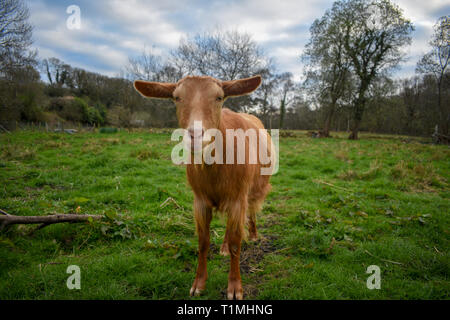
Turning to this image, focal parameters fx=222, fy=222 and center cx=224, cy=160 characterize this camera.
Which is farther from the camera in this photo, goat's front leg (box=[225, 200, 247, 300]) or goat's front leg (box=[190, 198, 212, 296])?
goat's front leg (box=[190, 198, 212, 296])

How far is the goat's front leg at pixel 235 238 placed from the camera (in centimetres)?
274

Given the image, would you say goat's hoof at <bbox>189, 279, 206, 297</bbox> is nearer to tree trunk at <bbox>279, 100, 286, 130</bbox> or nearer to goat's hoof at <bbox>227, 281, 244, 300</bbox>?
goat's hoof at <bbox>227, 281, 244, 300</bbox>

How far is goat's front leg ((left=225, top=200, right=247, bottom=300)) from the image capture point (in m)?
2.74

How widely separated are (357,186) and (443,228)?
276 centimetres

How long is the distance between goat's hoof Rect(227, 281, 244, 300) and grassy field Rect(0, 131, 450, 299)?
0.38 feet

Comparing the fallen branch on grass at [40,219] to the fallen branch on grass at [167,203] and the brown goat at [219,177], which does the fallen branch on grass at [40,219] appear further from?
the brown goat at [219,177]

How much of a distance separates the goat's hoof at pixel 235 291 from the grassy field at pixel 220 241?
117 millimetres

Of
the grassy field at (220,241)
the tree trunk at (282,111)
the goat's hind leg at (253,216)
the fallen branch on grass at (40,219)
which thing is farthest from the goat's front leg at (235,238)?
the tree trunk at (282,111)

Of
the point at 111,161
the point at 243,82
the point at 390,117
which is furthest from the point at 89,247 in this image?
the point at 390,117

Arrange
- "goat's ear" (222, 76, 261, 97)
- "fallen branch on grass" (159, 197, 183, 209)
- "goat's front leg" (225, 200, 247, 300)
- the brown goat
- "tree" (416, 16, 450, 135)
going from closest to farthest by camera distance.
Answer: the brown goat → "goat's ear" (222, 76, 261, 97) → "goat's front leg" (225, 200, 247, 300) → "fallen branch on grass" (159, 197, 183, 209) → "tree" (416, 16, 450, 135)

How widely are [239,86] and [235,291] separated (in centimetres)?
248

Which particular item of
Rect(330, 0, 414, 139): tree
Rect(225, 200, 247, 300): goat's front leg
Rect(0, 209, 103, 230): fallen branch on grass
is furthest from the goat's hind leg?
Rect(330, 0, 414, 139): tree
